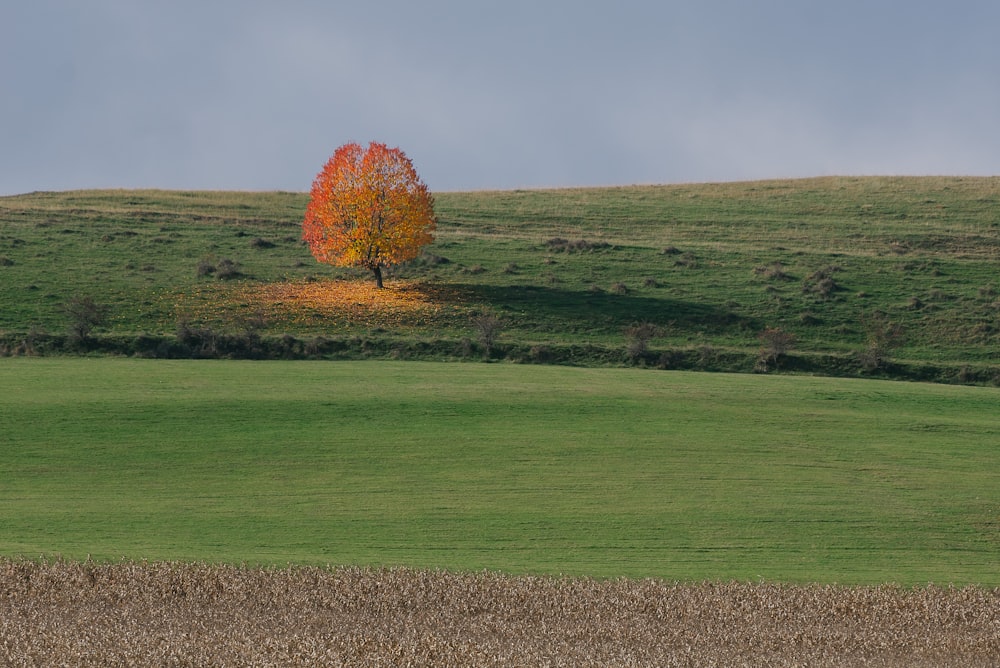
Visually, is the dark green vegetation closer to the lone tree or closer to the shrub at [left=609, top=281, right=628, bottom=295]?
the shrub at [left=609, top=281, right=628, bottom=295]

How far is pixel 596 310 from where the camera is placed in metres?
59.3

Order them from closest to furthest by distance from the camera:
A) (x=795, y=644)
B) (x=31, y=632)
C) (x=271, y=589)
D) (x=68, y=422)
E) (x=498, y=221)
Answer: (x=31, y=632) → (x=795, y=644) → (x=271, y=589) → (x=68, y=422) → (x=498, y=221)

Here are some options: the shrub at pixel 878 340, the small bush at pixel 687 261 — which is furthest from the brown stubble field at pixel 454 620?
the small bush at pixel 687 261

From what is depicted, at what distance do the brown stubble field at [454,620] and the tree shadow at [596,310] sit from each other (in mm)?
36964

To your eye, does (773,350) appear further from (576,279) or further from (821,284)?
(576,279)

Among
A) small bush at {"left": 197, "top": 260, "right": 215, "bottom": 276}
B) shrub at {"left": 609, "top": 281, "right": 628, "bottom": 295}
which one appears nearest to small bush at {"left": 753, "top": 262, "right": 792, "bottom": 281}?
shrub at {"left": 609, "top": 281, "right": 628, "bottom": 295}

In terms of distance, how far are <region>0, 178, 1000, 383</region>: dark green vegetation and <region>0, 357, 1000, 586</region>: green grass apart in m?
5.96

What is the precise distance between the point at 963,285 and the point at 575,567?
50728 millimetres

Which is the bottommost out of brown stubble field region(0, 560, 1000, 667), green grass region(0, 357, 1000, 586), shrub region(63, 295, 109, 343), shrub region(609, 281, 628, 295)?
green grass region(0, 357, 1000, 586)

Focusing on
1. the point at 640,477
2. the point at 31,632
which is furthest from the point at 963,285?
the point at 31,632

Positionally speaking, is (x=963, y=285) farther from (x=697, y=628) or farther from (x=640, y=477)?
(x=697, y=628)

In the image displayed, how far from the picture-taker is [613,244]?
246 ft

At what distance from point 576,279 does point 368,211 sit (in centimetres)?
1290

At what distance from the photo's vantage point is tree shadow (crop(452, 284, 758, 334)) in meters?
56.7
